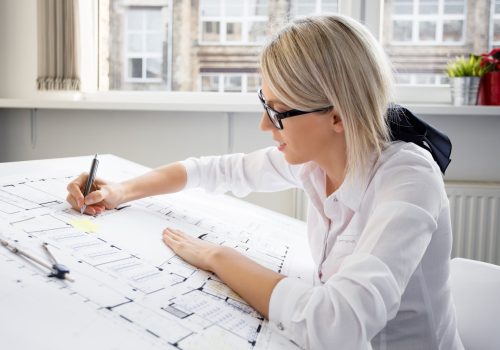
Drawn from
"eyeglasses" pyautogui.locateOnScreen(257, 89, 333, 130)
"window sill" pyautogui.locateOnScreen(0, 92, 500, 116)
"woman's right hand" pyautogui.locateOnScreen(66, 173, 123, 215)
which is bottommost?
"woman's right hand" pyautogui.locateOnScreen(66, 173, 123, 215)

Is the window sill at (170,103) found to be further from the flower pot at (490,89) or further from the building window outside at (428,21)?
the building window outside at (428,21)

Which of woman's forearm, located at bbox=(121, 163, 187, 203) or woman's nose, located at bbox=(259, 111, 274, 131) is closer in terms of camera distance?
woman's nose, located at bbox=(259, 111, 274, 131)

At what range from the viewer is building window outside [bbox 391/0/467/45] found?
2352 mm

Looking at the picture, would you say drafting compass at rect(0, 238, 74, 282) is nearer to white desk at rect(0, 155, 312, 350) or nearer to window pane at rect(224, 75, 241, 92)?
white desk at rect(0, 155, 312, 350)

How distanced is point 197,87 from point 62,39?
2.17 feet

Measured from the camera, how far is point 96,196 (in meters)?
1.14

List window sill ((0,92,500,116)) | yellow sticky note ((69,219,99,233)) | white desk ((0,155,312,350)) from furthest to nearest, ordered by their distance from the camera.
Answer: window sill ((0,92,500,116)) → yellow sticky note ((69,219,99,233)) → white desk ((0,155,312,350))

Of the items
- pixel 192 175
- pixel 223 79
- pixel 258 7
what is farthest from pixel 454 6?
pixel 192 175

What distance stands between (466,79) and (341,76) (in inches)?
56.5

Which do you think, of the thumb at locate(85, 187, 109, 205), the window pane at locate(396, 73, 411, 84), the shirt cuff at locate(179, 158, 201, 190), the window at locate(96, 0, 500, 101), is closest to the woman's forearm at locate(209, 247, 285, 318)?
the thumb at locate(85, 187, 109, 205)

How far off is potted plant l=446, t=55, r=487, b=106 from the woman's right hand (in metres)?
1.54

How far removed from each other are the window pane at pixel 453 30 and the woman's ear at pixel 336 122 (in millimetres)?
1704

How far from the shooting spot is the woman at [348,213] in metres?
0.72

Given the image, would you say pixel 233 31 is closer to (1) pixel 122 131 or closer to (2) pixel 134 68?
(2) pixel 134 68
